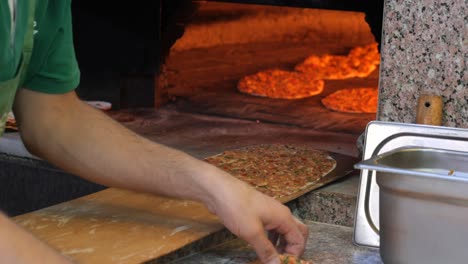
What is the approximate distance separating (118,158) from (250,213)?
350 mm

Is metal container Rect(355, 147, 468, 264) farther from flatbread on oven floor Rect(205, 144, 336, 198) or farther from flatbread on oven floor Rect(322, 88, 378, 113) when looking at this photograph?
flatbread on oven floor Rect(322, 88, 378, 113)

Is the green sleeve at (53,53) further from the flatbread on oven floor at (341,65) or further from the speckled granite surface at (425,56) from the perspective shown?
the flatbread on oven floor at (341,65)

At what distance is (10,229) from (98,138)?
27.5 inches

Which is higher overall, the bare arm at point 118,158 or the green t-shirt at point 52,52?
the green t-shirt at point 52,52

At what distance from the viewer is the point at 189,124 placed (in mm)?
4195

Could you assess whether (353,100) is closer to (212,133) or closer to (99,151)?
(212,133)

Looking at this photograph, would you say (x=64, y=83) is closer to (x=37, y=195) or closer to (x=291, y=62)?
(x=37, y=195)

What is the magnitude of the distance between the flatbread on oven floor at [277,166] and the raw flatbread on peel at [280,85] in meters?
1.67

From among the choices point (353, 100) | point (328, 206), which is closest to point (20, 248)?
point (328, 206)

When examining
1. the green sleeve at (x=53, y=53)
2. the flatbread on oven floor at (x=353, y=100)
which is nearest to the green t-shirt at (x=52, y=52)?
the green sleeve at (x=53, y=53)

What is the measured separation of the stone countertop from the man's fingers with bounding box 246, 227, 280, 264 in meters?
0.18

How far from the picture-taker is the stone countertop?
2.26 meters

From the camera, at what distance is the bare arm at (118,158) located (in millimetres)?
2059

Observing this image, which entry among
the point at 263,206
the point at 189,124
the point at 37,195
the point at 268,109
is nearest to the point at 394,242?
the point at 263,206
